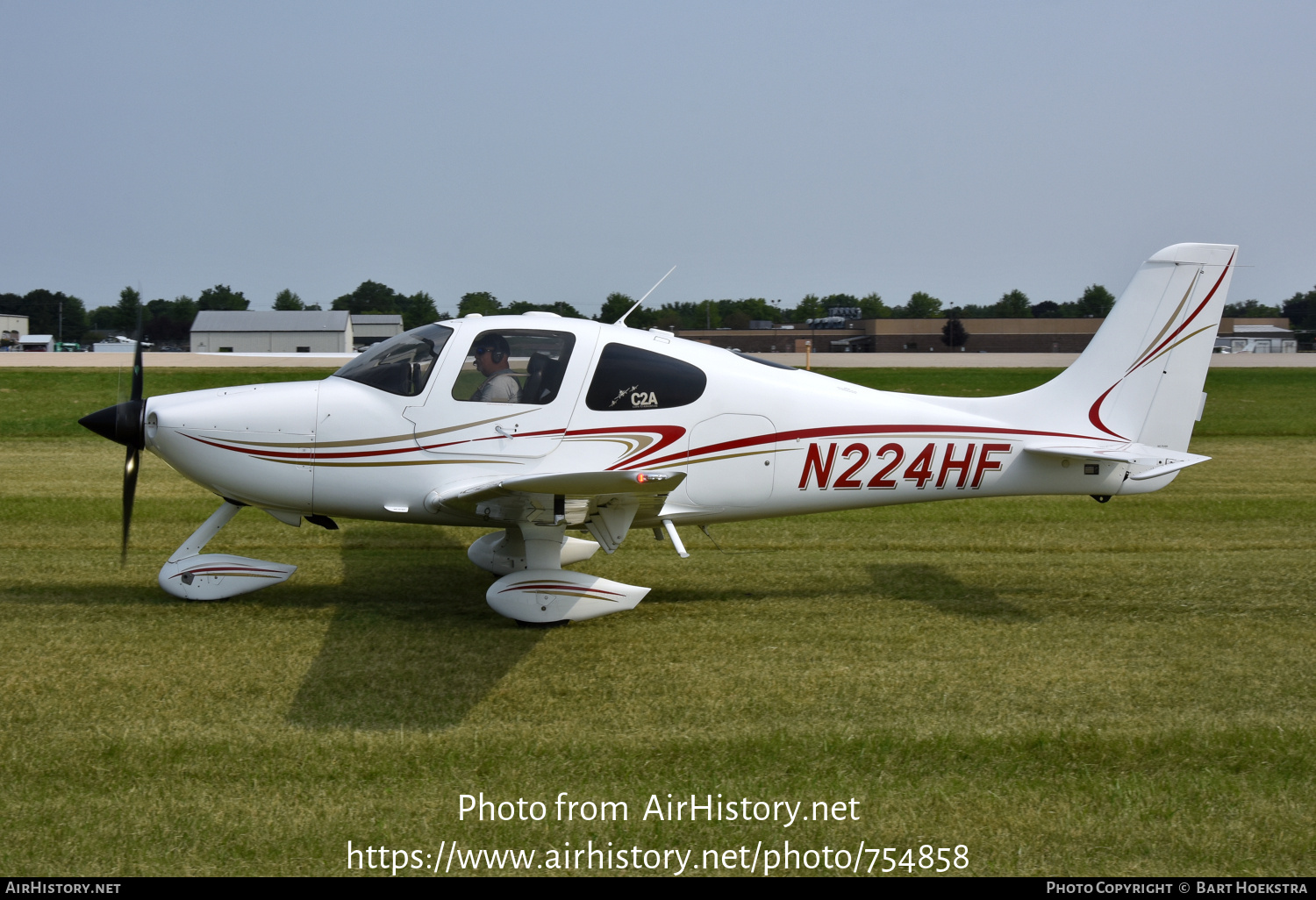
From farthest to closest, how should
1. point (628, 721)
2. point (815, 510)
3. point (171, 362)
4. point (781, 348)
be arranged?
point (781, 348) < point (171, 362) < point (815, 510) < point (628, 721)

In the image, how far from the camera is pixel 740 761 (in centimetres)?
494

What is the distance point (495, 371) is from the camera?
720 cm

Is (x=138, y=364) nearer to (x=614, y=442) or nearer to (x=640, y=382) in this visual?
(x=614, y=442)

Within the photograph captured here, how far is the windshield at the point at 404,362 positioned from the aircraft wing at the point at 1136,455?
4.46 metres

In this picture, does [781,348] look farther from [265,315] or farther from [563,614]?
[563,614]

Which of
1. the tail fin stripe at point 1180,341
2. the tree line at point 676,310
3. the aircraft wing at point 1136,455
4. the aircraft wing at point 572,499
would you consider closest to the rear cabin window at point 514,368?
the aircraft wing at point 572,499

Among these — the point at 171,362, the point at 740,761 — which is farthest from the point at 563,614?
the point at 171,362

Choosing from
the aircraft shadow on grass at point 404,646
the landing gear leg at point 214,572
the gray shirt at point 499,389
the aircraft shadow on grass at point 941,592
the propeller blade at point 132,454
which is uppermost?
the gray shirt at point 499,389

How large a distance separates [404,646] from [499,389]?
185 cm

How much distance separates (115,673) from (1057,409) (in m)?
6.78

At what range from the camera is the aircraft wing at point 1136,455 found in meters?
7.68

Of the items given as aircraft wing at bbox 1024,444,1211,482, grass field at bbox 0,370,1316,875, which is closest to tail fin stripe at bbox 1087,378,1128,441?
aircraft wing at bbox 1024,444,1211,482

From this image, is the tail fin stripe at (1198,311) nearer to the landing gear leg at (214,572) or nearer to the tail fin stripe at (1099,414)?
the tail fin stripe at (1099,414)

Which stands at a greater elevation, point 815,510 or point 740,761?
point 815,510
